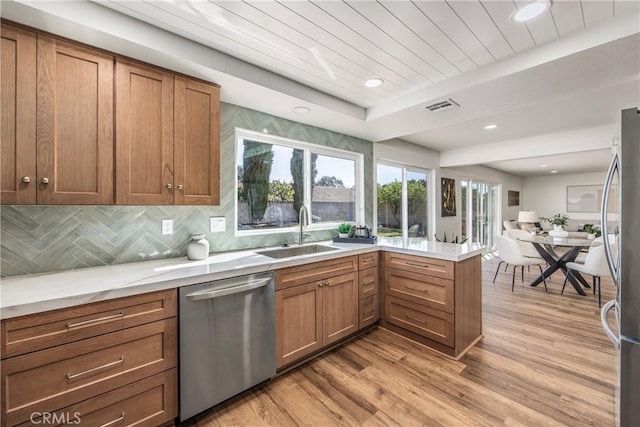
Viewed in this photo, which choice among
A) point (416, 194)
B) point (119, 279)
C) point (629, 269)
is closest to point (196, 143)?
point (119, 279)

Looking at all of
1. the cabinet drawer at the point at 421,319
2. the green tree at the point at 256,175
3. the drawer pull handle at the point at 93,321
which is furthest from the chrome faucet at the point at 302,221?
the drawer pull handle at the point at 93,321

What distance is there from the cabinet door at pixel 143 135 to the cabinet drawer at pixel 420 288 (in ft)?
6.93

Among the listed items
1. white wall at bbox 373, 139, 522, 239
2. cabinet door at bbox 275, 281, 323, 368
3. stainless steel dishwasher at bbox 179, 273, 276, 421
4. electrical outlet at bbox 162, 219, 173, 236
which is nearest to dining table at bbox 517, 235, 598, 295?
white wall at bbox 373, 139, 522, 239

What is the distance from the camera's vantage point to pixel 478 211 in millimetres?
7027

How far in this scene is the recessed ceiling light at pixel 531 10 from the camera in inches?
56.9

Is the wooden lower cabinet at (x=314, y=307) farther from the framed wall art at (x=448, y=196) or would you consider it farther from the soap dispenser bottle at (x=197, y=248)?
the framed wall art at (x=448, y=196)

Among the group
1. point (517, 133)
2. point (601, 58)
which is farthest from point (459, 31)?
point (517, 133)

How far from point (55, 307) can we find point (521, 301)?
4684mm

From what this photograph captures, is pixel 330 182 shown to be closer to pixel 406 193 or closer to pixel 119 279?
pixel 406 193

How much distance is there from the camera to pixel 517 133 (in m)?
4.06

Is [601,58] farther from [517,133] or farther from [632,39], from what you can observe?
[517,133]

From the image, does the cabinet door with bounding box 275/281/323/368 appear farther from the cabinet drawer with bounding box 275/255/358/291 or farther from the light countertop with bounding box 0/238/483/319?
the light countertop with bounding box 0/238/483/319

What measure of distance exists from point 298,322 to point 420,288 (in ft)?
3.87

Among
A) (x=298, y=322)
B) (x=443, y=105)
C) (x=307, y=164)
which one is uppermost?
(x=443, y=105)
